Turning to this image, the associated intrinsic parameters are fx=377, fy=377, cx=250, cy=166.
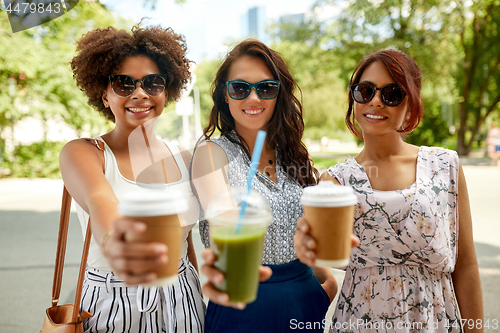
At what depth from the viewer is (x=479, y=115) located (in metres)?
21.7

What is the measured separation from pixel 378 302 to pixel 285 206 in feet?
2.47

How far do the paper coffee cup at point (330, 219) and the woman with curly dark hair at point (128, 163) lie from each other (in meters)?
0.80

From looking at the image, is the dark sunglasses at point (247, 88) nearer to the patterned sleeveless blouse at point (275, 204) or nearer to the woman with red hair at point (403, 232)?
the patterned sleeveless blouse at point (275, 204)

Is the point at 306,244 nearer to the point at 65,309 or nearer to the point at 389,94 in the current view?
the point at 389,94

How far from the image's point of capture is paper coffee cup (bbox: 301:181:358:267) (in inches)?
56.8

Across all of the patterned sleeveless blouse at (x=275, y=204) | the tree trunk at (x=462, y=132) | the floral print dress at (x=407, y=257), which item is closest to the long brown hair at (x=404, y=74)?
the floral print dress at (x=407, y=257)

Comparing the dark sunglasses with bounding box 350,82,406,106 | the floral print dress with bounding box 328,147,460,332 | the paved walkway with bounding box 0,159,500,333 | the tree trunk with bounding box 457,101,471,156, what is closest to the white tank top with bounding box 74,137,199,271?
the floral print dress with bounding box 328,147,460,332

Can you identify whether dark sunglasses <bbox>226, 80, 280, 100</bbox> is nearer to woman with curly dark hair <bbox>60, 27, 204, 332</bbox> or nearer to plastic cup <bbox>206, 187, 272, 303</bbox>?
woman with curly dark hair <bbox>60, 27, 204, 332</bbox>

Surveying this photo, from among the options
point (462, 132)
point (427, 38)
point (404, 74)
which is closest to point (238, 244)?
point (404, 74)

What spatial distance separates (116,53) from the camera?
7.43 ft

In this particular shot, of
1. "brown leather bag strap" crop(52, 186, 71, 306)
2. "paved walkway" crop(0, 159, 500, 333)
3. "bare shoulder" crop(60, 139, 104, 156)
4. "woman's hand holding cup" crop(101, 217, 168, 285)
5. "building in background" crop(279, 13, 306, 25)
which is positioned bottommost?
"paved walkway" crop(0, 159, 500, 333)

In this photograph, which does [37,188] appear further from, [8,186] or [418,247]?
[418,247]

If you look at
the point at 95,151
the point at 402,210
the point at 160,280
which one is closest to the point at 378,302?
the point at 402,210

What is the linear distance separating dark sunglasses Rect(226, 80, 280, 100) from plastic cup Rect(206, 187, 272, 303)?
43.7 inches
